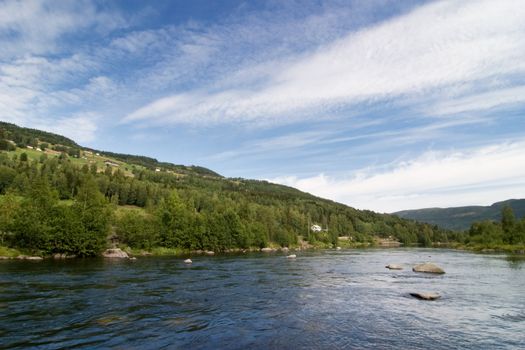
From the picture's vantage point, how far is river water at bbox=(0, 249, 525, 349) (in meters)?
17.2

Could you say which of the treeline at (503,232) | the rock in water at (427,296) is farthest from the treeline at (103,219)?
the treeline at (503,232)

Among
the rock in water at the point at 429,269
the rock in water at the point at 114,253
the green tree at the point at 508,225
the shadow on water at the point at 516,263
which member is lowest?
the shadow on water at the point at 516,263

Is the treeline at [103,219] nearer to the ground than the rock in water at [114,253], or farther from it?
farther from it

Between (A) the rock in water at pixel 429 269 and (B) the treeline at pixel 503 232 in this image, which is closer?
(A) the rock in water at pixel 429 269

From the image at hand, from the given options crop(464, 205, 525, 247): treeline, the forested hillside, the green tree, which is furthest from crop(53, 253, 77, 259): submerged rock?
the green tree

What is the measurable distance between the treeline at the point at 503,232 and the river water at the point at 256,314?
9581 cm

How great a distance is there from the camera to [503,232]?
406 ft

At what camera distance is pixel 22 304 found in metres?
25.1

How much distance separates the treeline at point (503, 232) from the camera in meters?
117

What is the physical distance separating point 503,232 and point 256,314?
13068 cm

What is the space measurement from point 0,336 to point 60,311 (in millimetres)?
5773

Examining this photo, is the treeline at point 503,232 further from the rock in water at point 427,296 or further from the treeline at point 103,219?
the rock in water at point 427,296

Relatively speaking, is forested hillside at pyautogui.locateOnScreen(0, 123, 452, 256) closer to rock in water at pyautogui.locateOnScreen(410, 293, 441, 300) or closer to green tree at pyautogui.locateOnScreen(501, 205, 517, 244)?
rock in water at pyautogui.locateOnScreen(410, 293, 441, 300)

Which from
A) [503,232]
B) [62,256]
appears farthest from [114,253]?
[503,232]
